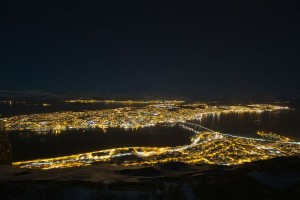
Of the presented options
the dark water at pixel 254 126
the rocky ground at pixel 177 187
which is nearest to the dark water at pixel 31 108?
the dark water at pixel 254 126

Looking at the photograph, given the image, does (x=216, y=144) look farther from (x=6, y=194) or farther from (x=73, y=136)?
(x=6, y=194)

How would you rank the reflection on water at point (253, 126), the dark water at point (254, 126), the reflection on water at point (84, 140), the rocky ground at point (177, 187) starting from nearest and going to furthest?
the rocky ground at point (177, 187) < the reflection on water at point (84, 140) < the dark water at point (254, 126) < the reflection on water at point (253, 126)

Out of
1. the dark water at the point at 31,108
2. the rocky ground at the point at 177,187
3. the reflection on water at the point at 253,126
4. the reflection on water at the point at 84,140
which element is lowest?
the reflection on water at the point at 253,126

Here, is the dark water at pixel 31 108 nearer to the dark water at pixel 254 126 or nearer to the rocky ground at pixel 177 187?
the dark water at pixel 254 126

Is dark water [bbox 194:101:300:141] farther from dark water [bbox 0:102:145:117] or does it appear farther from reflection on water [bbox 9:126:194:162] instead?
dark water [bbox 0:102:145:117]

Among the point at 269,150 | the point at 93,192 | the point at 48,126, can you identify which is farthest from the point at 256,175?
the point at 48,126

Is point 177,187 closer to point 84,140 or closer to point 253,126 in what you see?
point 84,140

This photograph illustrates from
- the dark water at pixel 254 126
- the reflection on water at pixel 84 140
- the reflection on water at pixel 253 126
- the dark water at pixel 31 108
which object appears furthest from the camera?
the dark water at pixel 31 108

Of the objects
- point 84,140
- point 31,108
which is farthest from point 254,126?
point 31,108
